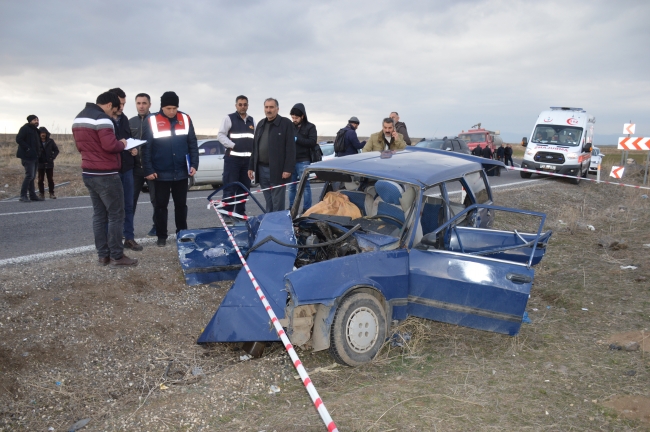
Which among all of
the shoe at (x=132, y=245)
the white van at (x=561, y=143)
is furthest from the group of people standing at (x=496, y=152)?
the shoe at (x=132, y=245)

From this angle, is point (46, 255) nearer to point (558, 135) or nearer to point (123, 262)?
point (123, 262)

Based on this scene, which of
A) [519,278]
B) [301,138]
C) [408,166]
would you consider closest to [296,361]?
[519,278]

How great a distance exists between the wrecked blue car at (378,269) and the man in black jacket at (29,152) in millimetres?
8486

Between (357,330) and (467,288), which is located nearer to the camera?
(357,330)

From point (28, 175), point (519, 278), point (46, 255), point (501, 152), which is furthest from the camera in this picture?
point (501, 152)

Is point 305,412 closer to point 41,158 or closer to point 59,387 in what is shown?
point 59,387

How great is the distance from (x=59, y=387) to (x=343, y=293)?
7.27ft

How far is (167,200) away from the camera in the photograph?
704cm

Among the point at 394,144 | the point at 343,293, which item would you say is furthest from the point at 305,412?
the point at 394,144

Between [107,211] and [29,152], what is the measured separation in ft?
23.9

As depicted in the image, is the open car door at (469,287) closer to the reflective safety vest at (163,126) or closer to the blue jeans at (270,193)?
the blue jeans at (270,193)

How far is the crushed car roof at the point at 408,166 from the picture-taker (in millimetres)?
4980

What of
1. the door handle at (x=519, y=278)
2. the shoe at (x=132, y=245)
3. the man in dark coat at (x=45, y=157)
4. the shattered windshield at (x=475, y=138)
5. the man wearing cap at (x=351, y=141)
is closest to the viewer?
the door handle at (x=519, y=278)

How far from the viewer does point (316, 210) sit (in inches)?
217
